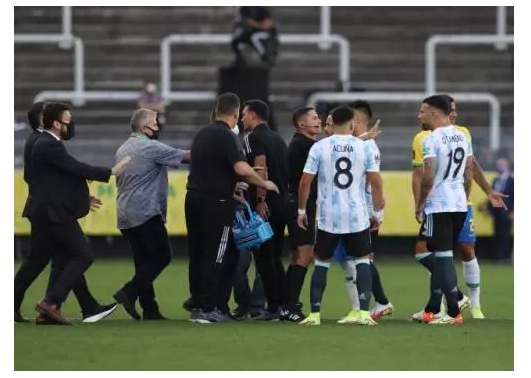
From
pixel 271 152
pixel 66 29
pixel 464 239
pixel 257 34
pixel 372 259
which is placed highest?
pixel 66 29

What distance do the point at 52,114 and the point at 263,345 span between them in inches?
117

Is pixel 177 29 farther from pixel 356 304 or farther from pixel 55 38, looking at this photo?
pixel 356 304

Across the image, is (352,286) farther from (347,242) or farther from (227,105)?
(227,105)

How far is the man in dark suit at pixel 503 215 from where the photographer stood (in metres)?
23.2

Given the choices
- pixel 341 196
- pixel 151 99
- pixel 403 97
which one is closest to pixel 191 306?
pixel 341 196

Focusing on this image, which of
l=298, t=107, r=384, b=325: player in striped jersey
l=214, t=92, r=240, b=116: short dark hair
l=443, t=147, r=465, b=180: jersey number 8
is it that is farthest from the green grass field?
l=214, t=92, r=240, b=116: short dark hair

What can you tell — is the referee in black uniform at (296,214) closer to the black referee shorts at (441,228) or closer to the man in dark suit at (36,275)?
the black referee shorts at (441,228)

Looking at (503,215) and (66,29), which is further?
(66,29)

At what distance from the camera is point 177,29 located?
29.8 meters

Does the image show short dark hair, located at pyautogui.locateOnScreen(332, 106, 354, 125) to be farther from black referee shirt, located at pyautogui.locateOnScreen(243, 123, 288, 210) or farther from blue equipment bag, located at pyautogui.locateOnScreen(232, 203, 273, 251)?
blue equipment bag, located at pyautogui.locateOnScreen(232, 203, 273, 251)

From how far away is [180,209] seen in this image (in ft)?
77.5

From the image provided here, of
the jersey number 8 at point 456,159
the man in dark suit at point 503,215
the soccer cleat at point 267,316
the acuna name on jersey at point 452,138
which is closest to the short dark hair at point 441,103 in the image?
the acuna name on jersey at point 452,138

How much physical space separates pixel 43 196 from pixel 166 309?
288cm

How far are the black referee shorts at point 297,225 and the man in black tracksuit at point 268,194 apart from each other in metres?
0.08
